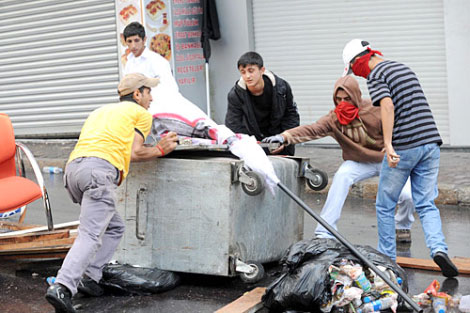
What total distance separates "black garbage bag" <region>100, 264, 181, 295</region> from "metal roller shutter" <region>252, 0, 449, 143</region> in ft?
21.4

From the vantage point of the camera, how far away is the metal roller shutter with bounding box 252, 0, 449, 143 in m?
11.1

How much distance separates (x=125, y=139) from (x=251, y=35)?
7.53 metres

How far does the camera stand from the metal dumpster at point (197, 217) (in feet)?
18.2

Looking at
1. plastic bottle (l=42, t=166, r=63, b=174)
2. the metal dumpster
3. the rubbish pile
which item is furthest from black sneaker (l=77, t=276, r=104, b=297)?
plastic bottle (l=42, t=166, r=63, b=174)

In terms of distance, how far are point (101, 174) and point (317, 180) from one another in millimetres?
1735

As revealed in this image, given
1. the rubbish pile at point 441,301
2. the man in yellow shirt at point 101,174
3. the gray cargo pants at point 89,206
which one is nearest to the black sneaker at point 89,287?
the man in yellow shirt at point 101,174

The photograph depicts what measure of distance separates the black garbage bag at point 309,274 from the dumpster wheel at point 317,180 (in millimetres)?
778

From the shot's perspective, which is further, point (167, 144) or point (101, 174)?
point (167, 144)

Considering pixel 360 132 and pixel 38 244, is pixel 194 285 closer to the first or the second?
pixel 38 244

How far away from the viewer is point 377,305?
4926 mm

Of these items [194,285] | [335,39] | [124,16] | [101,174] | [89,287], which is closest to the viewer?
[101,174]

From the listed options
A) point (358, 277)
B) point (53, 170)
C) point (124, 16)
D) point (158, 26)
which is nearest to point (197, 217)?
point (358, 277)

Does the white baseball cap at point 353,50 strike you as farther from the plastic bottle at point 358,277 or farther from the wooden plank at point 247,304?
the wooden plank at point 247,304

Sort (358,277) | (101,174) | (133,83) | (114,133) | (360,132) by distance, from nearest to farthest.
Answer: (358,277) → (101,174) → (114,133) → (133,83) → (360,132)
